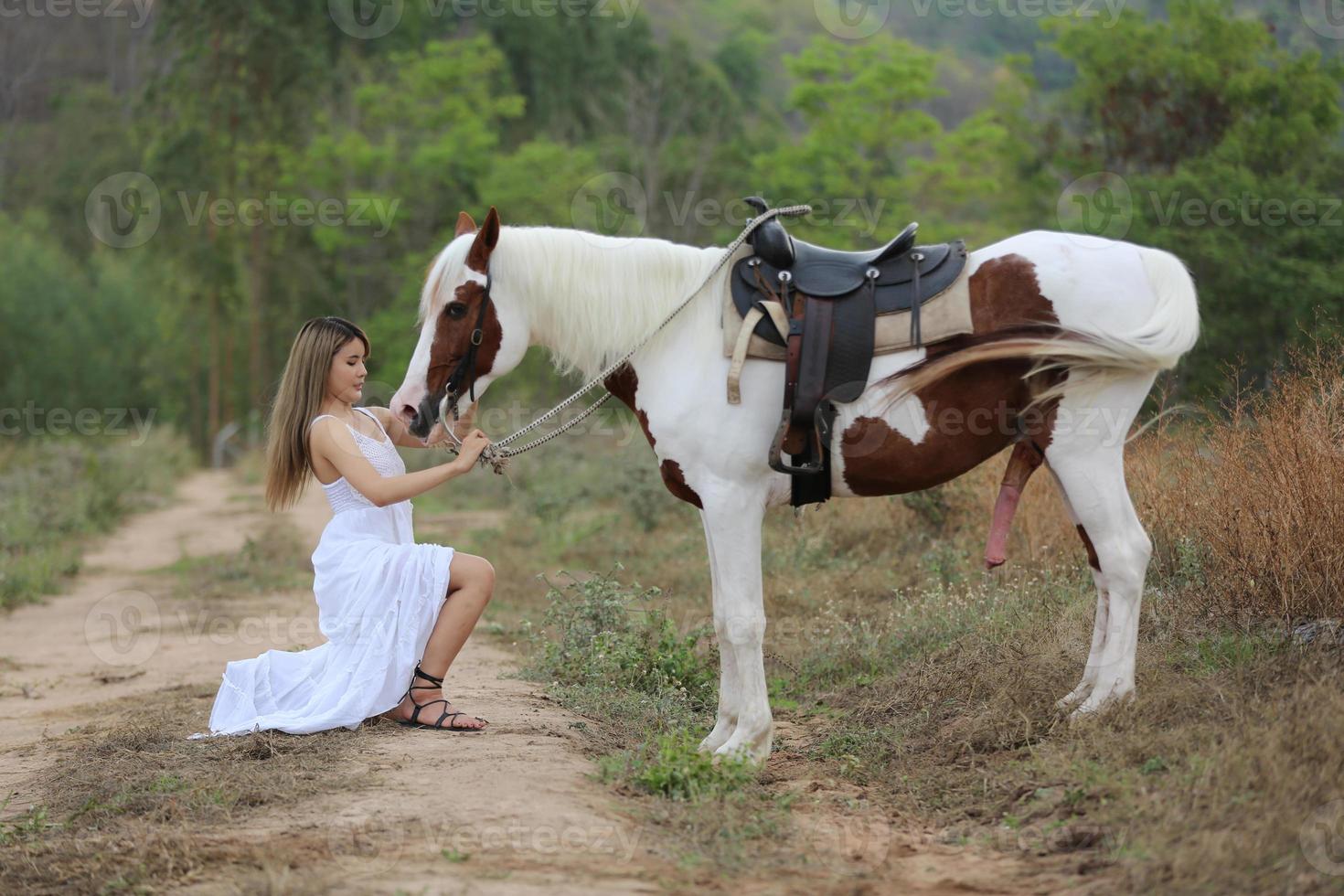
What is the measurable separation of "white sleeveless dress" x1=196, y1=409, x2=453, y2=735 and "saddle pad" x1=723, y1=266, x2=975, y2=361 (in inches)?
67.7

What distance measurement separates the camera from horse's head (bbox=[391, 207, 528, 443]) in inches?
177

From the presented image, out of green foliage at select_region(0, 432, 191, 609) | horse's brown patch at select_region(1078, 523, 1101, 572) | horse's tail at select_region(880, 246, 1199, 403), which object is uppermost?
horse's tail at select_region(880, 246, 1199, 403)

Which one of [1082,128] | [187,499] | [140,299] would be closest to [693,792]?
[187,499]

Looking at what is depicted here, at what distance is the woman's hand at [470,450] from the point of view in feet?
14.6

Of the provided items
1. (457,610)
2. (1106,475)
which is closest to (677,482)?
(457,610)

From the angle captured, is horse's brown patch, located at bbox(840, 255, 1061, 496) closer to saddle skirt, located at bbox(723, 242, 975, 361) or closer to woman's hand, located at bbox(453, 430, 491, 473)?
saddle skirt, located at bbox(723, 242, 975, 361)

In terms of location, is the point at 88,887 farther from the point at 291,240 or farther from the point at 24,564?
the point at 291,240

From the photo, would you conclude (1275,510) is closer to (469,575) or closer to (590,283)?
(590,283)

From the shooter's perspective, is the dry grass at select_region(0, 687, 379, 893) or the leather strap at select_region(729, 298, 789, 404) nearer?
the dry grass at select_region(0, 687, 379, 893)

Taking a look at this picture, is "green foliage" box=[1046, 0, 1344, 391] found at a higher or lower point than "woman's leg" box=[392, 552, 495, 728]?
higher

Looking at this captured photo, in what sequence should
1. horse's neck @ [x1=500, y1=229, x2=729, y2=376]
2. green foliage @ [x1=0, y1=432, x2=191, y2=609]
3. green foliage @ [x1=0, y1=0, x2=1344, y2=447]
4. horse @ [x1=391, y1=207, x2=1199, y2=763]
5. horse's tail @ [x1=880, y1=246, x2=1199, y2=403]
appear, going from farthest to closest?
green foliage @ [x1=0, y1=0, x2=1344, y2=447] < green foliage @ [x1=0, y1=432, x2=191, y2=609] < horse's neck @ [x1=500, y1=229, x2=729, y2=376] < horse @ [x1=391, y1=207, x2=1199, y2=763] < horse's tail @ [x1=880, y1=246, x2=1199, y2=403]

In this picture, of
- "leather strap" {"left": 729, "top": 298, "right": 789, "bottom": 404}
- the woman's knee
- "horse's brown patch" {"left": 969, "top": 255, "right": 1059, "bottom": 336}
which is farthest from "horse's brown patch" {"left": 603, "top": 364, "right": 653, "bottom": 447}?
"horse's brown patch" {"left": 969, "top": 255, "right": 1059, "bottom": 336}

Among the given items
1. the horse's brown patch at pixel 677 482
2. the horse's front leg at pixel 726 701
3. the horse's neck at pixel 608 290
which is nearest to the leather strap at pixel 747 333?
the horse's neck at pixel 608 290

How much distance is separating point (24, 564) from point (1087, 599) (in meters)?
9.71
